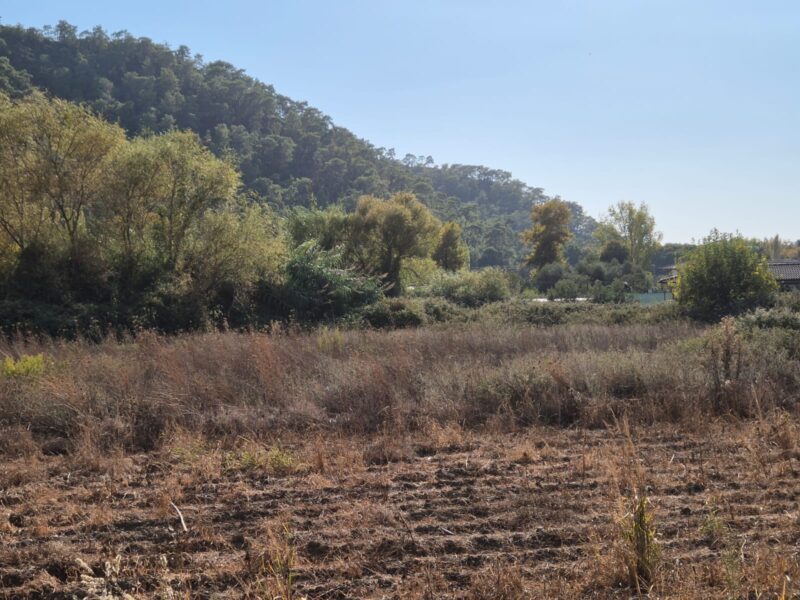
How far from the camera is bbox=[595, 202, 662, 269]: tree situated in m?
53.2

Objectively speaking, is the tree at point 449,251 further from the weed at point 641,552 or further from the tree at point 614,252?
the weed at point 641,552

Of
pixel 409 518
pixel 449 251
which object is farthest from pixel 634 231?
pixel 409 518

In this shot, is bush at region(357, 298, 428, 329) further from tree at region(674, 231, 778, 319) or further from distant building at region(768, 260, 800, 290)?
distant building at region(768, 260, 800, 290)

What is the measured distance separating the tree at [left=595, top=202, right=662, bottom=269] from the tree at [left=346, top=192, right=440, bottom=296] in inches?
1231

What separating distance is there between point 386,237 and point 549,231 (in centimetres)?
2061

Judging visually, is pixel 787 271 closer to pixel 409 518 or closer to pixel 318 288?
pixel 318 288

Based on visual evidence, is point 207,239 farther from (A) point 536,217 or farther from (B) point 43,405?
(A) point 536,217

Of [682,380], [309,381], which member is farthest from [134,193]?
[682,380]

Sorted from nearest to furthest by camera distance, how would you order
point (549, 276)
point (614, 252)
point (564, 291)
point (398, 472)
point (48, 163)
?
point (398, 472), point (48, 163), point (564, 291), point (549, 276), point (614, 252)

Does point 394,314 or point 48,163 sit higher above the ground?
point 48,163

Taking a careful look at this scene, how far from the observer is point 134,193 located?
57.8 feet

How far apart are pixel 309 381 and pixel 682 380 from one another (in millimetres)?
4826

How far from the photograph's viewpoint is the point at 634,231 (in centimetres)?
5359

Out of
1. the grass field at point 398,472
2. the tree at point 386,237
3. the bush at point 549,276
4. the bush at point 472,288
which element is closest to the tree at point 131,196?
the grass field at point 398,472
